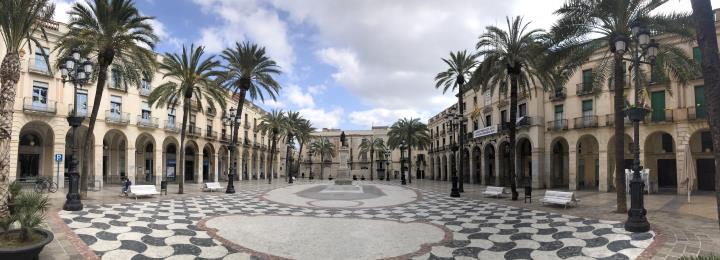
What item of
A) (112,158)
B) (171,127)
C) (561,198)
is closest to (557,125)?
(561,198)

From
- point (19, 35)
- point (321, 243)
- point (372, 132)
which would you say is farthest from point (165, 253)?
point (372, 132)

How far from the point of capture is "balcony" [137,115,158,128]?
3379 centimetres

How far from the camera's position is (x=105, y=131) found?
102 ft

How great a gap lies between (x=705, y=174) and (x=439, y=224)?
24845mm

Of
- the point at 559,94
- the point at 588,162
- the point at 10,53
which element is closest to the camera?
the point at 10,53

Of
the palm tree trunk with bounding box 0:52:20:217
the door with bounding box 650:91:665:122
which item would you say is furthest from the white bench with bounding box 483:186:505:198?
the palm tree trunk with bounding box 0:52:20:217

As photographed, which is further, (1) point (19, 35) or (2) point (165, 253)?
(1) point (19, 35)

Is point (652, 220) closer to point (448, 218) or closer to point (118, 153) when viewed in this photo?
point (448, 218)

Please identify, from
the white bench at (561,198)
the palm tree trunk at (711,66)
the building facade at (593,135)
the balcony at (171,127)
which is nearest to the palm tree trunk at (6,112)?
the palm tree trunk at (711,66)

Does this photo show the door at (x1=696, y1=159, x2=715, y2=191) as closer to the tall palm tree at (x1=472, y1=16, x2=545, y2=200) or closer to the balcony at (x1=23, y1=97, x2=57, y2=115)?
the tall palm tree at (x1=472, y1=16, x2=545, y2=200)

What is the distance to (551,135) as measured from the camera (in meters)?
32.3

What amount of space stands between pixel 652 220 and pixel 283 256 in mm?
10920

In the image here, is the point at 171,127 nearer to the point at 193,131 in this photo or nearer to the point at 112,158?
the point at 193,131

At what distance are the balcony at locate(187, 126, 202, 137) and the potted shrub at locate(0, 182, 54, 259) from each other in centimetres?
3474
